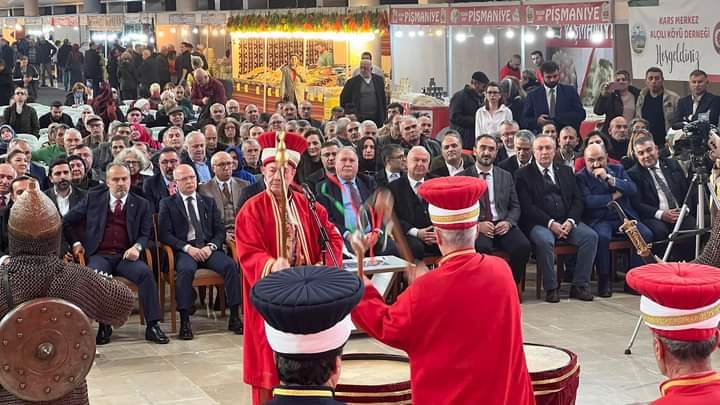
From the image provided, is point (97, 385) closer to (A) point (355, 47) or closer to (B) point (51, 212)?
(B) point (51, 212)

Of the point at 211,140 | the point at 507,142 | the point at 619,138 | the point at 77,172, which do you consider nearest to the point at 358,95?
the point at 211,140

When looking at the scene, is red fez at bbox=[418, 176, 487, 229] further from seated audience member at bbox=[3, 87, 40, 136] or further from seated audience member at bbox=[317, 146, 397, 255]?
seated audience member at bbox=[3, 87, 40, 136]

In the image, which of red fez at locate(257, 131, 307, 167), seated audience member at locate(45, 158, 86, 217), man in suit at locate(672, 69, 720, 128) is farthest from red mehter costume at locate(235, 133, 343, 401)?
man in suit at locate(672, 69, 720, 128)

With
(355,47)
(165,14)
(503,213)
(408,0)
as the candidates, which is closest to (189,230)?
(503,213)

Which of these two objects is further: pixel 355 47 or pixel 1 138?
pixel 355 47

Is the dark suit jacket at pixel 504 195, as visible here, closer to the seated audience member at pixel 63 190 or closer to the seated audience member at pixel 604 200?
the seated audience member at pixel 604 200

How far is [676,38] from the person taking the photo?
45.2 ft

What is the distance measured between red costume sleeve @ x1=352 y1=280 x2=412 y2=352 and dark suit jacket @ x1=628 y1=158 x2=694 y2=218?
6766 millimetres

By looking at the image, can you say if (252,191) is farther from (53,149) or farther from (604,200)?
(53,149)

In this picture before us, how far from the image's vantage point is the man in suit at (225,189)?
34.5ft

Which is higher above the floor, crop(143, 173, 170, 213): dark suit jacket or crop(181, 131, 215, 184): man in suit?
crop(181, 131, 215, 184): man in suit

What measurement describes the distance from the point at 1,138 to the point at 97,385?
6534mm

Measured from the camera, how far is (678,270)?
12.8 ft

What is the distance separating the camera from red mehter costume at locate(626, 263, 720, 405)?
3596 millimetres
